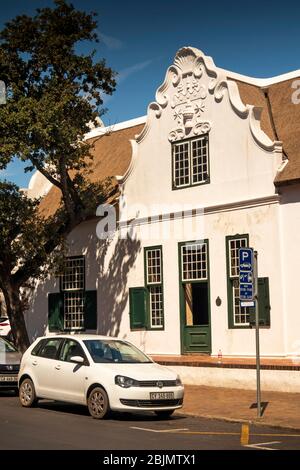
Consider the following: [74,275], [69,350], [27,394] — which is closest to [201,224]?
[74,275]

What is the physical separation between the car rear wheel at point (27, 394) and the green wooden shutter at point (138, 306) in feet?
24.7

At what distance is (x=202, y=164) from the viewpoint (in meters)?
22.4

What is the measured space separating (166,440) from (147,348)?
11.7 metres

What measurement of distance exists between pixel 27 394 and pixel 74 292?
408 inches

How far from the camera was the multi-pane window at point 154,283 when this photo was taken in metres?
23.4

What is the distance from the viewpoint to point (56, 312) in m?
27.2

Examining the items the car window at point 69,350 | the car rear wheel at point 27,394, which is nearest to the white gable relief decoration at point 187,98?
the car window at point 69,350

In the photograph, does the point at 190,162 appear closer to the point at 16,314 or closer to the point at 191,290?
the point at 191,290

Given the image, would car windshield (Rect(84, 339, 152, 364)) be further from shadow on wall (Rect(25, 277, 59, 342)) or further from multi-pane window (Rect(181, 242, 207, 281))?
shadow on wall (Rect(25, 277, 59, 342))

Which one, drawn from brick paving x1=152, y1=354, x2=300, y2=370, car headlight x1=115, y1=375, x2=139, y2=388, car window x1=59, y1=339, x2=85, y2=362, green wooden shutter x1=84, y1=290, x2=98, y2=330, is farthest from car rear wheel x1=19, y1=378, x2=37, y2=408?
green wooden shutter x1=84, y1=290, x2=98, y2=330

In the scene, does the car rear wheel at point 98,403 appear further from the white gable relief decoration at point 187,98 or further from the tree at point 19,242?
the white gable relief decoration at point 187,98

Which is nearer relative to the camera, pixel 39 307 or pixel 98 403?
pixel 98 403
